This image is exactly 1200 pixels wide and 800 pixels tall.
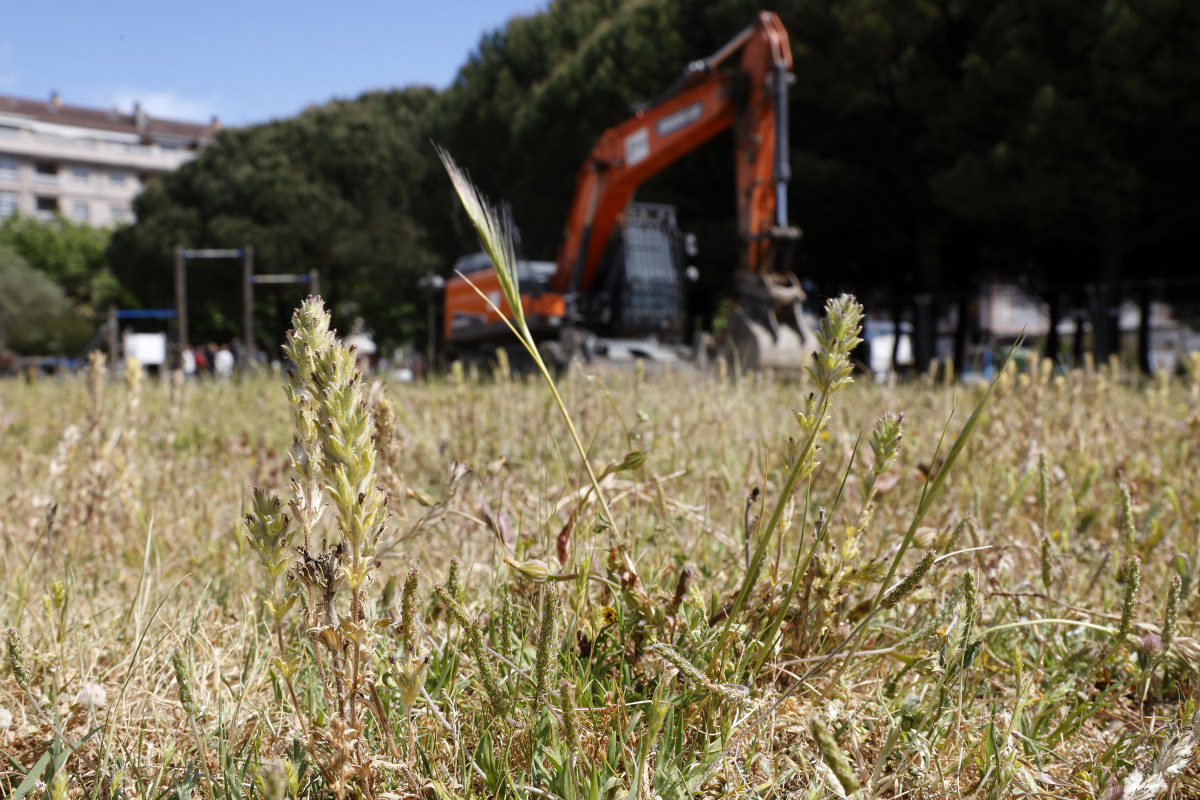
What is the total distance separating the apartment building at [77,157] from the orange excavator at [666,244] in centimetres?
6796

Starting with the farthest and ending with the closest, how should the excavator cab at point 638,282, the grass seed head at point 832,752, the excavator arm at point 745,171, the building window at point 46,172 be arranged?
the building window at point 46,172
the excavator cab at point 638,282
the excavator arm at point 745,171
the grass seed head at point 832,752

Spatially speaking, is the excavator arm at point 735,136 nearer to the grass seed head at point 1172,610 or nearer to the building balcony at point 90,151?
the grass seed head at point 1172,610

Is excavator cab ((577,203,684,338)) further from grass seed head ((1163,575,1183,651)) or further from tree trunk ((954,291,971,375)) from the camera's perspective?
tree trunk ((954,291,971,375))

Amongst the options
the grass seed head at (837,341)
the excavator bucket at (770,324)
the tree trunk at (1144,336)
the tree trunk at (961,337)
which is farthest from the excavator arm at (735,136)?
the tree trunk at (961,337)

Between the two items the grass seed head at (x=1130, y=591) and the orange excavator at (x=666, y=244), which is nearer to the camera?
the grass seed head at (x=1130, y=591)

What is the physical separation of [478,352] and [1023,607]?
13.2m

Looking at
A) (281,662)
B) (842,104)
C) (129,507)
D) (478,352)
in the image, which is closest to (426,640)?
(281,662)

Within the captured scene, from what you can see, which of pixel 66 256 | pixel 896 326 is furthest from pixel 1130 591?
pixel 66 256

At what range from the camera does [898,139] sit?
21156 mm

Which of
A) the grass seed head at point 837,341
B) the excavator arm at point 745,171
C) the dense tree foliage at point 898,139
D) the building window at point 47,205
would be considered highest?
the building window at point 47,205

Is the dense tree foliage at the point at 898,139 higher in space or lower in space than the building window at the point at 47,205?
lower

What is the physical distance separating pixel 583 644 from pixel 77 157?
83.3m

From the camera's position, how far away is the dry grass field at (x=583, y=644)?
87cm

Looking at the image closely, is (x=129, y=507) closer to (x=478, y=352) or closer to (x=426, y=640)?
(x=426, y=640)
